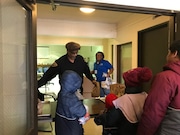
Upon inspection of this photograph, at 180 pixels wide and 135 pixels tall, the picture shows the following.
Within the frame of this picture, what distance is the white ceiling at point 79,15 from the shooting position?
3938 mm

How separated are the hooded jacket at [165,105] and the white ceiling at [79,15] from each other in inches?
120

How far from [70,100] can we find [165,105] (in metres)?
0.79

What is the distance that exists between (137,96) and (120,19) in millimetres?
3547

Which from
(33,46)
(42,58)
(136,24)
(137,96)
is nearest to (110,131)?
(137,96)

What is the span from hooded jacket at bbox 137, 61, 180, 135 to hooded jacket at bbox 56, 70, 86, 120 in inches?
24.0

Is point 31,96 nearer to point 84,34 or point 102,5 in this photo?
point 102,5

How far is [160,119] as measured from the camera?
4.02 ft

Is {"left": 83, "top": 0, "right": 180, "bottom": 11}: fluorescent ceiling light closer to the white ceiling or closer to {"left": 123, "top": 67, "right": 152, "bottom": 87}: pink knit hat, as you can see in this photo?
{"left": 123, "top": 67, "right": 152, "bottom": 87}: pink knit hat

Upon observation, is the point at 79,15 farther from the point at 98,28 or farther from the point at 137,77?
the point at 137,77

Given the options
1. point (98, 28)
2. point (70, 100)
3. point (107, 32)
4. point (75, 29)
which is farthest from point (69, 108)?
point (107, 32)

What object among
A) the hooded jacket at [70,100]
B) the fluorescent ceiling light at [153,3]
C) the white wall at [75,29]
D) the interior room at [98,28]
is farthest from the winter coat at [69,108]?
the white wall at [75,29]

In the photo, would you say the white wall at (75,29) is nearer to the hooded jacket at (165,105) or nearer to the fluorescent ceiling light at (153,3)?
the fluorescent ceiling light at (153,3)

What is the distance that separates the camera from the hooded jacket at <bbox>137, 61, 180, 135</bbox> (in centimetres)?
119

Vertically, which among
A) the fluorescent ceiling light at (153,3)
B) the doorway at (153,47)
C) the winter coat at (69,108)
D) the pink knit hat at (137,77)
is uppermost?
the fluorescent ceiling light at (153,3)
